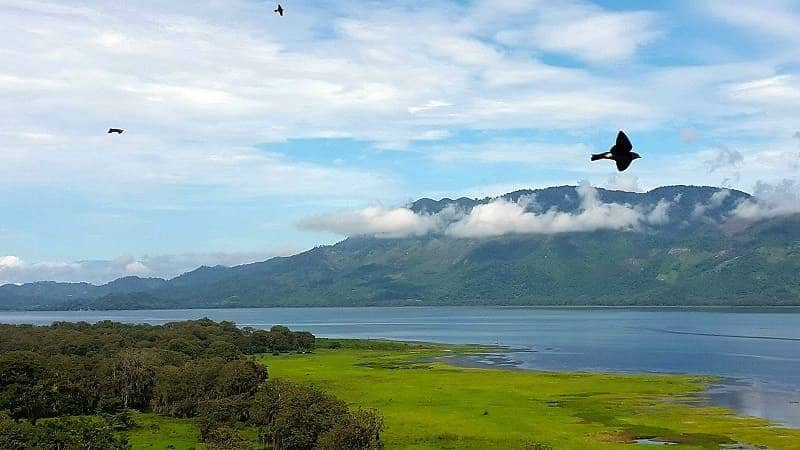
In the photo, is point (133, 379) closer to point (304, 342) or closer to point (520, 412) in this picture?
point (520, 412)

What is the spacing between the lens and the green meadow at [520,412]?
7700cm

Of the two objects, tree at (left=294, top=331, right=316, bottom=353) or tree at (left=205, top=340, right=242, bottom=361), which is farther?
tree at (left=294, top=331, right=316, bottom=353)

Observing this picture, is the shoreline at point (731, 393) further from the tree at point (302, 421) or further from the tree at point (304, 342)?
the tree at point (302, 421)

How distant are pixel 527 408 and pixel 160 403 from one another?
45.3m

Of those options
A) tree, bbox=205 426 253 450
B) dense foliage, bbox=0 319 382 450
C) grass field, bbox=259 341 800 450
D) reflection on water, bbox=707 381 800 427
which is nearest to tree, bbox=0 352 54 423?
dense foliage, bbox=0 319 382 450

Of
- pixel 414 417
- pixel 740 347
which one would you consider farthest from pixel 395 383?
pixel 740 347

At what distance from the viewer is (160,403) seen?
9631 centimetres

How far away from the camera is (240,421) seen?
82.9 metres

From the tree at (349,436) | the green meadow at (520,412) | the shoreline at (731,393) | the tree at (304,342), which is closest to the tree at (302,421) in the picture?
the tree at (349,436)

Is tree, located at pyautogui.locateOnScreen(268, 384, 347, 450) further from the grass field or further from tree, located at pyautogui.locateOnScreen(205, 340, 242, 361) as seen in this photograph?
tree, located at pyautogui.locateOnScreen(205, 340, 242, 361)

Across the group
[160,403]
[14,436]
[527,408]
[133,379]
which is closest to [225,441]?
[14,436]

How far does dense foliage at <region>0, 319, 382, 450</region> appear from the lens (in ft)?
217

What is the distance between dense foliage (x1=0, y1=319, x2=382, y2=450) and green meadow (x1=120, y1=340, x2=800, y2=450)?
10.1 ft

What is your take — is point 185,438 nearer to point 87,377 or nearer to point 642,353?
point 87,377
